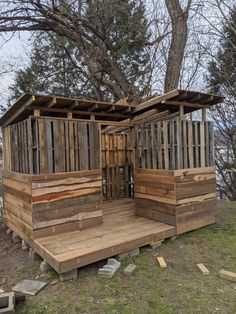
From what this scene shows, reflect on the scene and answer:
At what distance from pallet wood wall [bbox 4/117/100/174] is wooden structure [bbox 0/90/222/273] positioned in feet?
0.05

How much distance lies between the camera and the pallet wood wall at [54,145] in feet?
13.0

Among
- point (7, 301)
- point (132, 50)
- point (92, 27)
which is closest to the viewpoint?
point (7, 301)

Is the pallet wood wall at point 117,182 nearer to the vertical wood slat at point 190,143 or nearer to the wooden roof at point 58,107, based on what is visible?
the wooden roof at point 58,107

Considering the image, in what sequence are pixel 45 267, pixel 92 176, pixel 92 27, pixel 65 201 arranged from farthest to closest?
pixel 92 27 → pixel 92 176 → pixel 65 201 → pixel 45 267

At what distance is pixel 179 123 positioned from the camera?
4531 mm

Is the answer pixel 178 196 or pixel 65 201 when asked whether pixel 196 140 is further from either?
pixel 65 201

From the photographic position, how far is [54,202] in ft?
13.2

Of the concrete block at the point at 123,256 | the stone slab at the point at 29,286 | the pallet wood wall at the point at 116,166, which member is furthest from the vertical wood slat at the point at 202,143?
the stone slab at the point at 29,286

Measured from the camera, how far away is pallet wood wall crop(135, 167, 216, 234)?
4.54m

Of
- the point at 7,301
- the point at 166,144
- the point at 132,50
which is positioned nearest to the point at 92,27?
the point at 132,50

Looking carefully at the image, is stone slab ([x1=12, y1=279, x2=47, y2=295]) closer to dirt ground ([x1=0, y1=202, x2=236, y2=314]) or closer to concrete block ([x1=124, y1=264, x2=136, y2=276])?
dirt ground ([x1=0, y1=202, x2=236, y2=314])

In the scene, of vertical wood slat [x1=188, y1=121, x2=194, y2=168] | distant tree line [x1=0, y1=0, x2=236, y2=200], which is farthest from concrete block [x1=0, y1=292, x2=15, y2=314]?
distant tree line [x1=0, y1=0, x2=236, y2=200]

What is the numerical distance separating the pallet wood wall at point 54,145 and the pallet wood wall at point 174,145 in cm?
96

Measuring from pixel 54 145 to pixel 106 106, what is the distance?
4.14 ft
